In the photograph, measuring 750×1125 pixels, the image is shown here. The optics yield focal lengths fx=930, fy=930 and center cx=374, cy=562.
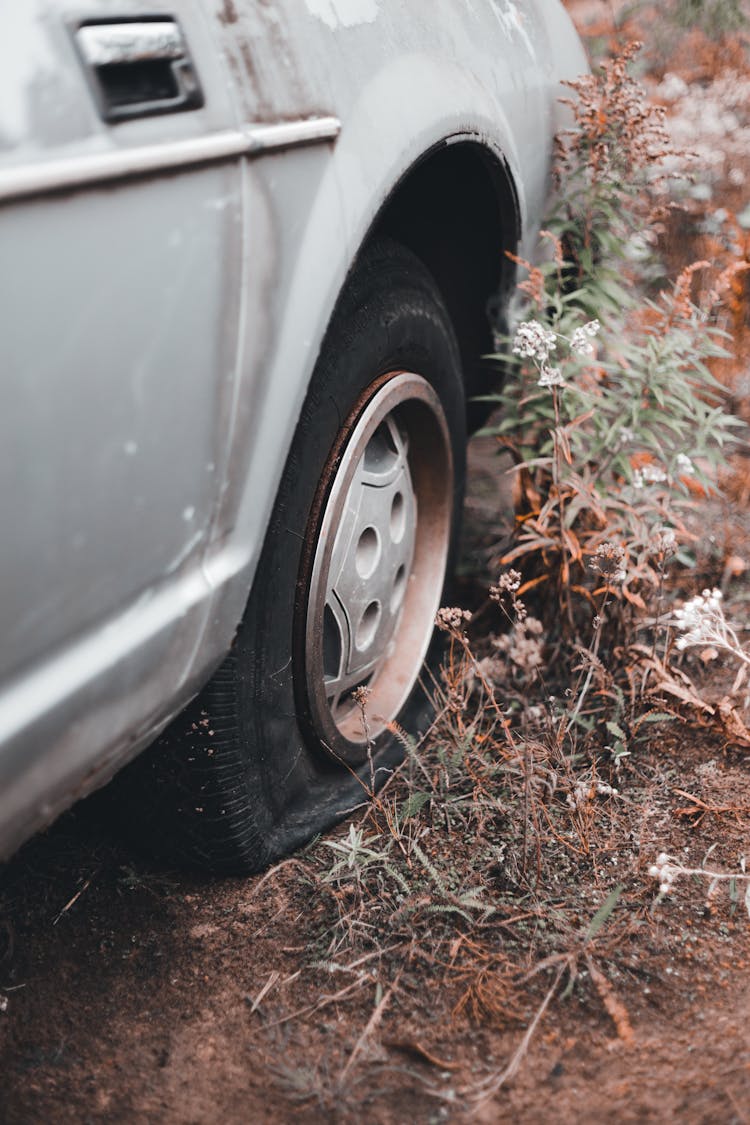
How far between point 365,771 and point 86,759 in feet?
2.78

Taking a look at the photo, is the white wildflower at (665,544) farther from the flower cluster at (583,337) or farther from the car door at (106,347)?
the car door at (106,347)

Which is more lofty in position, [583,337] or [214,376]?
[214,376]

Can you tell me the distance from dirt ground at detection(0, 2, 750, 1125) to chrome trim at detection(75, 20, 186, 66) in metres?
1.15

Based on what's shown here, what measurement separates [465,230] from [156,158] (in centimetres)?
114

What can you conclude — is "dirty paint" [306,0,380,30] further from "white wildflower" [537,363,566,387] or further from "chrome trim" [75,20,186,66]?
"white wildflower" [537,363,566,387]

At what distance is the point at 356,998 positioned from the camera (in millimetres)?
1350

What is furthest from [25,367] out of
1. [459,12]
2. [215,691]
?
[459,12]

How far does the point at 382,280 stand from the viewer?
1558mm

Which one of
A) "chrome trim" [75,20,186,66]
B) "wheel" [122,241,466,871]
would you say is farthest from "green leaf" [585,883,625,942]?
"chrome trim" [75,20,186,66]

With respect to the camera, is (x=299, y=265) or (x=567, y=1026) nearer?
(x=299, y=265)

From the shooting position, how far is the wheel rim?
148cm

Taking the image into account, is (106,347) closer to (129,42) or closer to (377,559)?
(129,42)

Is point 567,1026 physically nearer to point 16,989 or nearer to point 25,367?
point 16,989

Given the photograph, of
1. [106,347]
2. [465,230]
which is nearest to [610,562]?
[465,230]
